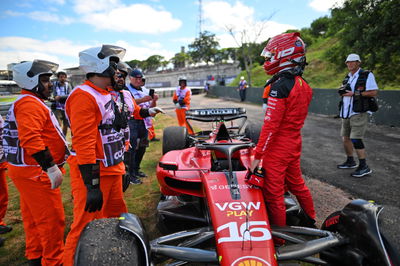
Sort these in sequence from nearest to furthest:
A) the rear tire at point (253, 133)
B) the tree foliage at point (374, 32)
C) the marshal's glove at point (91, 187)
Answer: the marshal's glove at point (91, 187), the rear tire at point (253, 133), the tree foliage at point (374, 32)

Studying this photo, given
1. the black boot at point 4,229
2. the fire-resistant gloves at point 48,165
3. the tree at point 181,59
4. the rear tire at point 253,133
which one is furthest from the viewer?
the tree at point 181,59

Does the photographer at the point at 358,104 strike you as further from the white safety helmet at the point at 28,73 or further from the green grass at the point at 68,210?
the white safety helmet at the point at 28,73

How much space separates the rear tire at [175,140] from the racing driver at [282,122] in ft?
7.59

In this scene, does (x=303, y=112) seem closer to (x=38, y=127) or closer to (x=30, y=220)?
(x=38, y=127)

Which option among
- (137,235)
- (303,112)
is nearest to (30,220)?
(137,235)

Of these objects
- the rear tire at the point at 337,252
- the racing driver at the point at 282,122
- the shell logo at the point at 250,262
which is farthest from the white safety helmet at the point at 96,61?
the rear tire at the point at 337,252

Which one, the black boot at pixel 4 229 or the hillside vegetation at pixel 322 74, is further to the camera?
the hillside vegetation at pixel 322 74

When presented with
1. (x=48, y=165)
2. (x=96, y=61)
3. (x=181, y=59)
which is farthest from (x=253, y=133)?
(x=181, y=59)

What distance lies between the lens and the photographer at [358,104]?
4.84m

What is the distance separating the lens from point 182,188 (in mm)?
3051

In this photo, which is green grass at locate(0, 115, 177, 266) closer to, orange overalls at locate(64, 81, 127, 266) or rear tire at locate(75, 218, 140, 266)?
orange overalls at locate(64, 81, 127, 266)

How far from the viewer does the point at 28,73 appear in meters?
2.58

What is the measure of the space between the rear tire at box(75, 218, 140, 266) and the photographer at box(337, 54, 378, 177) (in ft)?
14.5

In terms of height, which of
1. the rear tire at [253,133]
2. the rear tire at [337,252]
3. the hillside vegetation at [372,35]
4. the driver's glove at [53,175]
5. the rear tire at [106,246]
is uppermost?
the hillside vegetation at [372,35]
